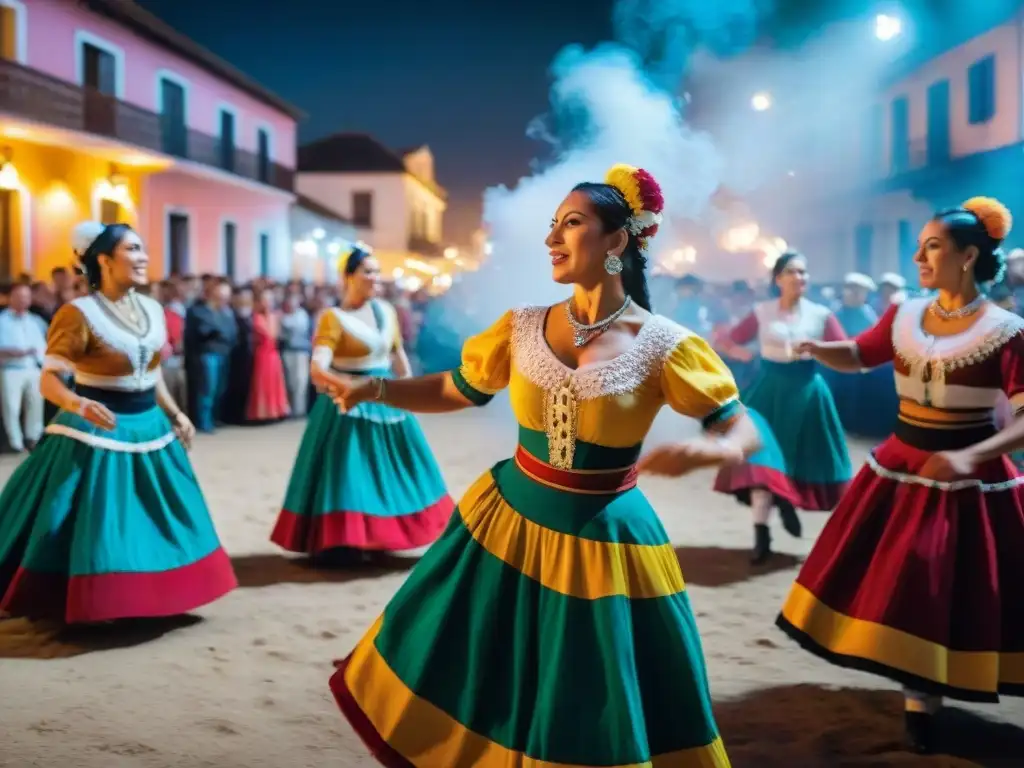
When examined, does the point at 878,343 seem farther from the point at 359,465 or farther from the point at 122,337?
the point at 122,337

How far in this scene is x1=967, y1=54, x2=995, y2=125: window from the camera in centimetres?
2264

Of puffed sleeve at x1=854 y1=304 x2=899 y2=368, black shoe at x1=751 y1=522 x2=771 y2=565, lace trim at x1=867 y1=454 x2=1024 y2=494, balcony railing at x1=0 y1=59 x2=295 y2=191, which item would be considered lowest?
black shoe at x1=751 y1=522 x2=771 y2=565

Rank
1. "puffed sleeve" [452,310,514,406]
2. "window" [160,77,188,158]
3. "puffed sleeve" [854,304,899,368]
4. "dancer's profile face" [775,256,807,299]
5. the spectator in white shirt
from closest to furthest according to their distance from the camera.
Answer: "puffed sleeve" [452,310,514,406]
"puffed sleeve" [854,304,899,368]
"dancer's profile face" [775,256,807,299]
the spectator in white shirt
"window" [160,77,188,158]

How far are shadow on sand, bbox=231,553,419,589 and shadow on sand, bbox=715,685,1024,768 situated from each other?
281cm

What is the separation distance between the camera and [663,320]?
128 inches

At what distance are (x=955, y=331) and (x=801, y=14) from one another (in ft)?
69.3

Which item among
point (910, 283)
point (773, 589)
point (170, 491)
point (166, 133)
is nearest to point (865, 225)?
point (910, 283)

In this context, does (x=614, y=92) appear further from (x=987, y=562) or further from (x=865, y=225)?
(x=865, y=225)

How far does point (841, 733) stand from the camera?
428 centimetres

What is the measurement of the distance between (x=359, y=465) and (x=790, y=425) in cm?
290

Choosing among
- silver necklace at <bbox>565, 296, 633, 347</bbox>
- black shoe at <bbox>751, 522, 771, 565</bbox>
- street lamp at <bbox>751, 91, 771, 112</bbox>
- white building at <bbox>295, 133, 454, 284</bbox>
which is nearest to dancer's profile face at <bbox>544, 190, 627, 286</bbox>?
silver necklace at <bbox>565, 296, 633, 347</bbox>

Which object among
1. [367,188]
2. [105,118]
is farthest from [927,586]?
[367,188]

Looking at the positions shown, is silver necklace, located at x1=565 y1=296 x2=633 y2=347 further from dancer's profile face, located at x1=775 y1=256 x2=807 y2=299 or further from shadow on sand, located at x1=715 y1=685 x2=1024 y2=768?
dancer's profile face, located at x1=775 y1=256 x2=807 y2=299

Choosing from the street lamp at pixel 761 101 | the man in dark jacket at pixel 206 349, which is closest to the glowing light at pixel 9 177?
the man in dark jacket at pixel 206 349
